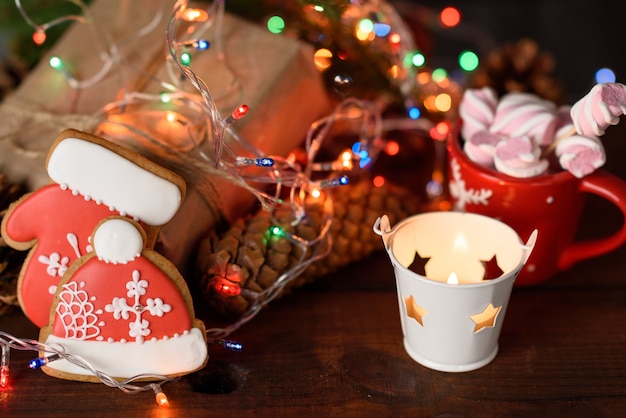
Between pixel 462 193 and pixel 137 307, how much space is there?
0.35 m

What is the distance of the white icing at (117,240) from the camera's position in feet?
2.07

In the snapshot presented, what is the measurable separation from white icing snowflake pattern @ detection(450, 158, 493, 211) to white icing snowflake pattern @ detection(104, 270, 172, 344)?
32 cm

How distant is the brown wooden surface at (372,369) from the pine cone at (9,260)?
3cm

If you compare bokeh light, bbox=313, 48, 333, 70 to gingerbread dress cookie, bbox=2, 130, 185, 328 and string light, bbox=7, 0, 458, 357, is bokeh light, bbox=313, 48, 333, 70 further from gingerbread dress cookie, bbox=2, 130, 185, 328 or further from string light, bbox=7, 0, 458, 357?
gingerbread dress cookie, bbox=2, 130, 185, 328

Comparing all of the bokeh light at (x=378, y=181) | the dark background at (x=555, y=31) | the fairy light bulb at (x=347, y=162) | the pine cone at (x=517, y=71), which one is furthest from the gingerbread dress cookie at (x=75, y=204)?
the dark background at (x=555, y=31)

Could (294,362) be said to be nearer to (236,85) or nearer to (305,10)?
(236,85)

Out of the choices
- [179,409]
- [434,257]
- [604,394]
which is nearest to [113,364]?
[179,409]

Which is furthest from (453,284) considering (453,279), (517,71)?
(517,71)

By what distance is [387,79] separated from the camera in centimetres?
96

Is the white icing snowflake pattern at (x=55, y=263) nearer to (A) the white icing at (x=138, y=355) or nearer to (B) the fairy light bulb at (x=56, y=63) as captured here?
(A) the white icing at (x=138, y=355)

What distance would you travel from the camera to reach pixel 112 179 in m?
0.65

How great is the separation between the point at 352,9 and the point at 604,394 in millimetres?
512

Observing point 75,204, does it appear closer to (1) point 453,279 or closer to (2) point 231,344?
(2) point 231,344

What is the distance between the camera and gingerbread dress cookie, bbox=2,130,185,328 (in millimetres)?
646
